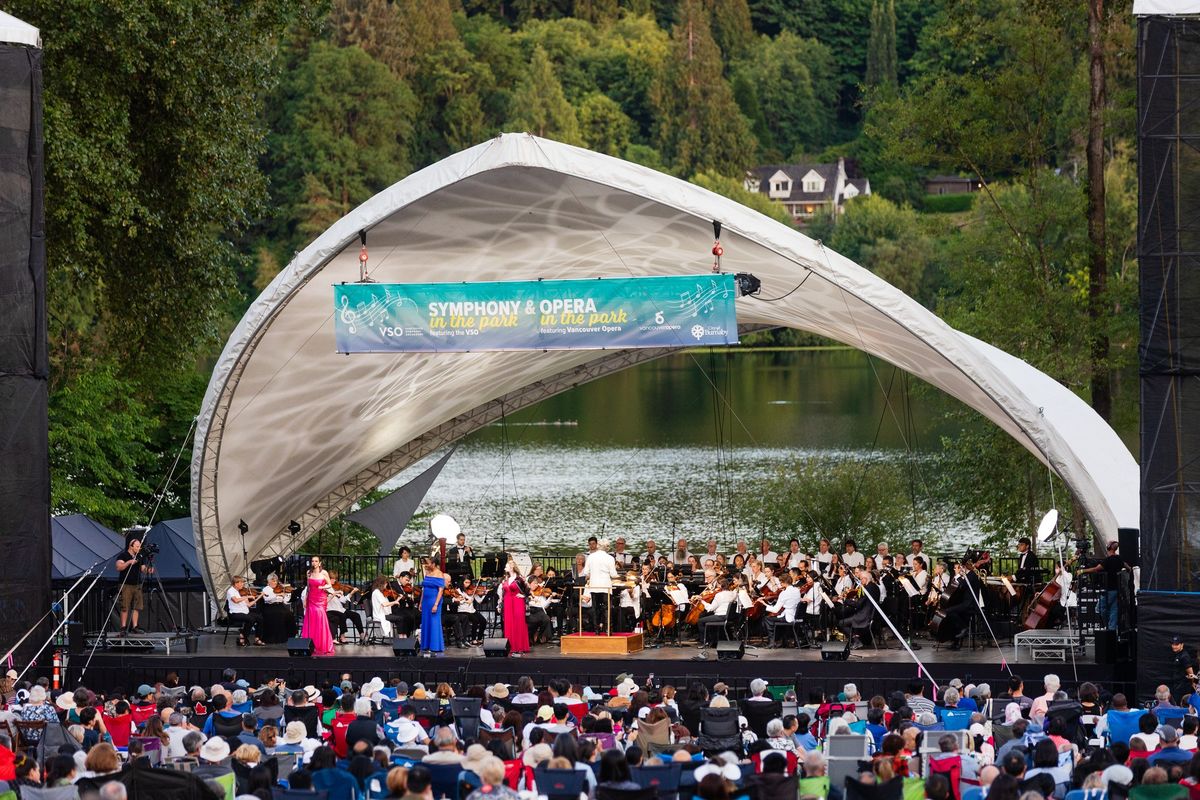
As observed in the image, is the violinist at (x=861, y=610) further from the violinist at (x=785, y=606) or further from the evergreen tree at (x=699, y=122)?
the evergreen tree at (x=699, y=122)

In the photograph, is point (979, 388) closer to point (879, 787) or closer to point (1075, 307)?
point (879, 787)

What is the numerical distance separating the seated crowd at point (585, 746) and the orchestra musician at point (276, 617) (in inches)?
179

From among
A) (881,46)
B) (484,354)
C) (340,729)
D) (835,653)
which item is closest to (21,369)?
(340,729)

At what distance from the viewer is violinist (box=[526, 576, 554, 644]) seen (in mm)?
19031

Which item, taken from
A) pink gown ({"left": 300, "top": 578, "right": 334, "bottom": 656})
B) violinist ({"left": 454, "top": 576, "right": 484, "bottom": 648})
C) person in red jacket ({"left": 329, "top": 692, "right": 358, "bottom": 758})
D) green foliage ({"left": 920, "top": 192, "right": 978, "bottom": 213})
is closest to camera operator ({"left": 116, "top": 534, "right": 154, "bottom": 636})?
pink gown ({"left": 300, "top": 578, "right": 334, "bottom": 656})

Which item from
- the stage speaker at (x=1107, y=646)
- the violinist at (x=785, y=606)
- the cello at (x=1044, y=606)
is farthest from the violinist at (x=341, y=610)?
the stage speaker at (x=1107, y=646)

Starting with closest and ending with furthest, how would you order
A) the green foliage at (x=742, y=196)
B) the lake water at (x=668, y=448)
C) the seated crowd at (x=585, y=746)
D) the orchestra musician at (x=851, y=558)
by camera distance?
the seated crowd at (x=585, y=746) → the orchestra musician at (x=851, y=558) → the lake water at (x=668, y=448) → the green foliage at (x=742, y=196)

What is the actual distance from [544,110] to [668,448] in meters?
36.9

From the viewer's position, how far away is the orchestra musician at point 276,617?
19.4 metres

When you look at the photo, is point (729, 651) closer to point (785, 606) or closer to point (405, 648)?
point (785, 606)

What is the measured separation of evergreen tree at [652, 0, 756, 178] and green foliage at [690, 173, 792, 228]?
20.8 feet

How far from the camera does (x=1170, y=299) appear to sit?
15.6 meters

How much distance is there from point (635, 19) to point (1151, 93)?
96.9 metres

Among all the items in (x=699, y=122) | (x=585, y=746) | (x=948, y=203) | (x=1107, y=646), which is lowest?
(x=585, y=746)
